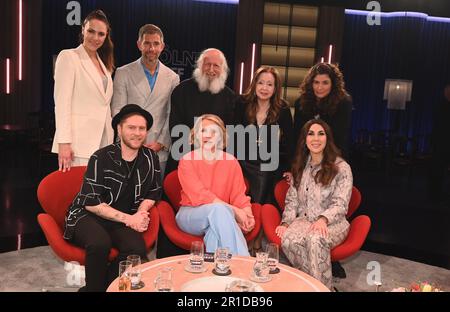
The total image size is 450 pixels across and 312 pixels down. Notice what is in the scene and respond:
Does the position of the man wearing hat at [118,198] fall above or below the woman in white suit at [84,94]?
below

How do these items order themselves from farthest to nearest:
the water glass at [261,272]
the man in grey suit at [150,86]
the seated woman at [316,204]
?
the man in grey suit at [150,86] → the seated woman at [316,204] → the water glass at [261,272]

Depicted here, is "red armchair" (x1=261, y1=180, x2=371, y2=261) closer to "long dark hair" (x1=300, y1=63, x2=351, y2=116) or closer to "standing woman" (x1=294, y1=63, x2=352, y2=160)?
"standing woman" (x1=294, y1=63, x2=352, y2=160)

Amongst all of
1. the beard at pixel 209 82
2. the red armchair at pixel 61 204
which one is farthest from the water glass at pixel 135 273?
the beard at pixel 209 82

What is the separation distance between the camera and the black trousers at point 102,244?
2.83 m

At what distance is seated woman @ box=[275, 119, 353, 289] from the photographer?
10.5ft

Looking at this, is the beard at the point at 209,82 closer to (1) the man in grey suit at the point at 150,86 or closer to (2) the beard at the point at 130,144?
(1) the man in grey suit at the point at 150,86

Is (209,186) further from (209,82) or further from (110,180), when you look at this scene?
(209,82)

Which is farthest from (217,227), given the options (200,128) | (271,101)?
(271,101)

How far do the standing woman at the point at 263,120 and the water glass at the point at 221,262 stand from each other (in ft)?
4.54

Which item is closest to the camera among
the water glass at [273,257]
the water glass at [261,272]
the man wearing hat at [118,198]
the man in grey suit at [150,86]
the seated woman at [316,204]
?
the water glass at [261,272]

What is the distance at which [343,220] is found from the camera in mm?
3404

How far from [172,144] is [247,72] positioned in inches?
253

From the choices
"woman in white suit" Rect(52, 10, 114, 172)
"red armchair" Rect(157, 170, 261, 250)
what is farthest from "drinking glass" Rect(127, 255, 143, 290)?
"woman in white suit" Rect(52, 10, 114, 172)

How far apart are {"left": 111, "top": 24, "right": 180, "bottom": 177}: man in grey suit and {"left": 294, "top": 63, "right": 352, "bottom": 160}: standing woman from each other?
1.14 m
